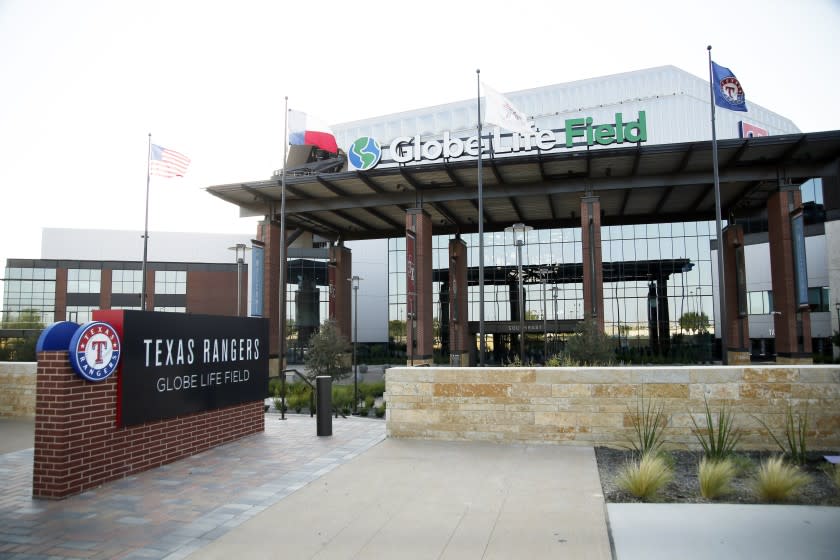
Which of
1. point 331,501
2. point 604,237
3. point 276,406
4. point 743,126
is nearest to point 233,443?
point 331,501

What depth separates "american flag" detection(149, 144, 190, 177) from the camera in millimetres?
24859

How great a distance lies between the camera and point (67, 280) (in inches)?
2451

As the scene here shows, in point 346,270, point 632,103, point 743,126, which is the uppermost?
point 632,103

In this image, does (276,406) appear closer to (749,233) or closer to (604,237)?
(604,237)

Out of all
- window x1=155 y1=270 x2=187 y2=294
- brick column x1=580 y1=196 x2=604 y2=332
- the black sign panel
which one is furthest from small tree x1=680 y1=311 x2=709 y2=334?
window x1=155 y1=270 x2=187 y2=294

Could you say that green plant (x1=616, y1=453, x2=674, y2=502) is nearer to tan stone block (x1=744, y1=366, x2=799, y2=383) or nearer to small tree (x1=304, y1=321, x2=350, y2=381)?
tan stone block (x1=744, y1=366, x2=799, y2=383)

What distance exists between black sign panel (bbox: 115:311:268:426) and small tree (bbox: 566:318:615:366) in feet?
43.8

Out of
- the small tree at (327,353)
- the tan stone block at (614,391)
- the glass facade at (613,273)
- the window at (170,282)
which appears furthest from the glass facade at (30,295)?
the tan stone block at (614,391)

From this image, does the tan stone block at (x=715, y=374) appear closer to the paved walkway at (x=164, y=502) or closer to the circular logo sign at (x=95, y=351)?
the paved walkway at (x=164, y=502)

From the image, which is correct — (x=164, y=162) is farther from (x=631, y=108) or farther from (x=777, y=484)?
(x=631, y=108)

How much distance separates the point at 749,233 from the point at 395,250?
32.3 m

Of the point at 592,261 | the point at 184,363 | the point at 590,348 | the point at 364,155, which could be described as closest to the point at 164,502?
the point at 184,363

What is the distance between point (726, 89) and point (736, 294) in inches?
874

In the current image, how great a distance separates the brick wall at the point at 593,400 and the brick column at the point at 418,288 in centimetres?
2356
